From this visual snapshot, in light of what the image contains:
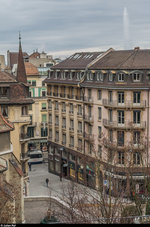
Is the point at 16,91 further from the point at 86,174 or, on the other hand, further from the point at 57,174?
the point at 57,174

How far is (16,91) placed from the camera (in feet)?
173

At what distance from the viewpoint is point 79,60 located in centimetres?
7031

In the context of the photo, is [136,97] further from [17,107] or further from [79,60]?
[79,60]

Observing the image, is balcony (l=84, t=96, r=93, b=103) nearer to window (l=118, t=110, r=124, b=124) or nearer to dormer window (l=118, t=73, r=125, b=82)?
window (l=118, t=110, r=124, b=124)

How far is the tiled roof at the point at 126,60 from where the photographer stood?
56.2 meters

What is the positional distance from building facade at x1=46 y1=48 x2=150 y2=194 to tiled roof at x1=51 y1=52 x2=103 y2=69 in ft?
0.36

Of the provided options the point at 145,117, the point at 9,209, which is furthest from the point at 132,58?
the point at 9,209

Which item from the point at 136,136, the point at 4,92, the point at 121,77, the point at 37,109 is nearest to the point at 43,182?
the point at 136,136

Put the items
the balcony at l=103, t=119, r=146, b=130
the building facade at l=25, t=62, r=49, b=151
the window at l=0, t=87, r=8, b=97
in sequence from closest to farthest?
1. the window at l=0, t=87, r=8, b=97
2. the balcony at l=103, t=119, r=146, b=130
3. the building facade at l=25, t=62, r=49, b=151

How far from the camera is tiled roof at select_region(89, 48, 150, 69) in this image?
185 ft

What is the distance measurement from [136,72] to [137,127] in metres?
7.37

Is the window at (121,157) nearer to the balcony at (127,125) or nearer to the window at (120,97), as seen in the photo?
the balcony at (127,125)

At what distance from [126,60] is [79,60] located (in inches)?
536

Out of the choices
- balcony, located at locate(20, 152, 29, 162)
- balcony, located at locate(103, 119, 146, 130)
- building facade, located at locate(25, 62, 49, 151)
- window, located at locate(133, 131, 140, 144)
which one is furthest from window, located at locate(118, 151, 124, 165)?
building facade, located at locate(25, 62, 49, 151)
